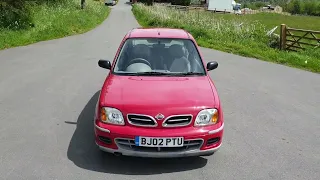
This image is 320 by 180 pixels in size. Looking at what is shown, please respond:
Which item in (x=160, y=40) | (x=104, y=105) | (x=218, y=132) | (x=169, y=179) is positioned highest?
(x=160, y=40)

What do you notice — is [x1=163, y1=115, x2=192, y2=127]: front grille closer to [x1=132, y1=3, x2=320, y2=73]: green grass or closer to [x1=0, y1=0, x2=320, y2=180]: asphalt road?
[x1=0, y1=0, x2=320, y2=180]: asphalt road

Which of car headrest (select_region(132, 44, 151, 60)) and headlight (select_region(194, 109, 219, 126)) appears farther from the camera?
car headrest (select_region(132, 44, 151, 60))

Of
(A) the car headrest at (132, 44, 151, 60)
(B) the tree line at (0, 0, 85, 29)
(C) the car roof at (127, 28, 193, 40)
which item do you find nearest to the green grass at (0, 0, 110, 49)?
(B) the tree line at (0, 0, 85, 29)

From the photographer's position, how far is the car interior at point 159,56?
486 cm

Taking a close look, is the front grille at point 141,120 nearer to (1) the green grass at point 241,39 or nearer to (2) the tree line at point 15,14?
(1) the green grass at point 241,39

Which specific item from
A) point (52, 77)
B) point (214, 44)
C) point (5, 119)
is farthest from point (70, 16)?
point (5, 119)

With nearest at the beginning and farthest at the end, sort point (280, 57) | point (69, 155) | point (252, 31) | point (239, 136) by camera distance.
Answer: point (69, 155) < point (239, 136) < point (280, 57) < point (252, 31)

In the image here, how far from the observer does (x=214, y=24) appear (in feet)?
64.7

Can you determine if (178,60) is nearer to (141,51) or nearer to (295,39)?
(141,51)

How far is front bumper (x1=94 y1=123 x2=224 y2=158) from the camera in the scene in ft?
12.1

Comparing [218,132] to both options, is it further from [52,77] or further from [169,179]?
[52,77]

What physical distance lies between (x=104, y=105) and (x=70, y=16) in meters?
20.9

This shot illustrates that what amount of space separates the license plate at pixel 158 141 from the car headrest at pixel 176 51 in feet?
5.84

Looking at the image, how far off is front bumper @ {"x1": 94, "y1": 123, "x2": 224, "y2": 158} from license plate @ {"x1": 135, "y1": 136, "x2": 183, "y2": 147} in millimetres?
48
